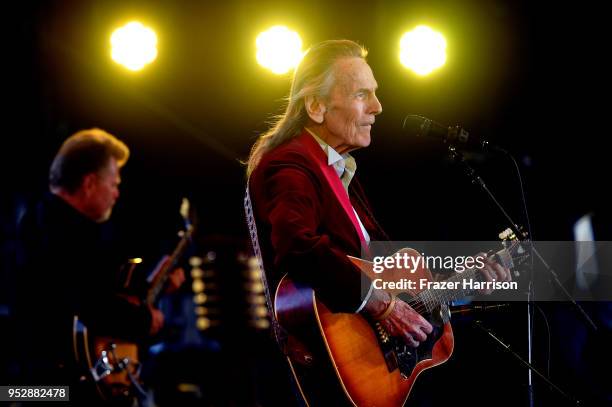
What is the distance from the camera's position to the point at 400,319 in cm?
254

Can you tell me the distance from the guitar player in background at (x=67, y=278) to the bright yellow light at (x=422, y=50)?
7.34 ft

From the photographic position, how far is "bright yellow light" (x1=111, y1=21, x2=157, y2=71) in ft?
16.6

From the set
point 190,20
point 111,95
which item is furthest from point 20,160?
point 190,20

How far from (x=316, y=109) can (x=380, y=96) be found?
2.43 meters

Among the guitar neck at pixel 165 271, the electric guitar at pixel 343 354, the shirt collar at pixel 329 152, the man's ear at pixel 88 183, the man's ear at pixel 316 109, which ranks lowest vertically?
the guitar neck at pixel 165 271

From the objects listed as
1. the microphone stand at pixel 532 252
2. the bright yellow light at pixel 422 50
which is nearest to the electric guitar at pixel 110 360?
the microphone stand at pixel 532 252

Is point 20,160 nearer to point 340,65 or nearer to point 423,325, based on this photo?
point 340,65

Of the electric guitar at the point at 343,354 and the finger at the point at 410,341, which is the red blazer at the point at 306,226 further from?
the finger at the point at 410,341

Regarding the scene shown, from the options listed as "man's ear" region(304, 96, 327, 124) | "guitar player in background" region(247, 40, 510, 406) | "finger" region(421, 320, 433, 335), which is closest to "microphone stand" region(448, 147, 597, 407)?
"guitar player in background" region(247, 40, 510, 406)

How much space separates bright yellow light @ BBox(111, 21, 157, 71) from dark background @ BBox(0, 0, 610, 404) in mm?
67

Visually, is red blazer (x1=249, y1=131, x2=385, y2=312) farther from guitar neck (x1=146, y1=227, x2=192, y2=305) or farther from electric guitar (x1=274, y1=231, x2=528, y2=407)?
guitar neck (x1=146, y1=227, x2=192, y2=305)

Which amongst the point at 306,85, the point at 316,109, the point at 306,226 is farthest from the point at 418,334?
the point at 306,85

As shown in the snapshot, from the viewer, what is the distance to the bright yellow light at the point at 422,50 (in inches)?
196

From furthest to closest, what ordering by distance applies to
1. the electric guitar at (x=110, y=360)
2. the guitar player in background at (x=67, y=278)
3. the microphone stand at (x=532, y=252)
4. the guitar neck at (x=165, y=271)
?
the guitar neck at (x=165, y=271) → the electric guitar at (x=110, y=360) → the guitar player in background at (x=67, y=278) → the microphone stand at (x=532, y=252)
